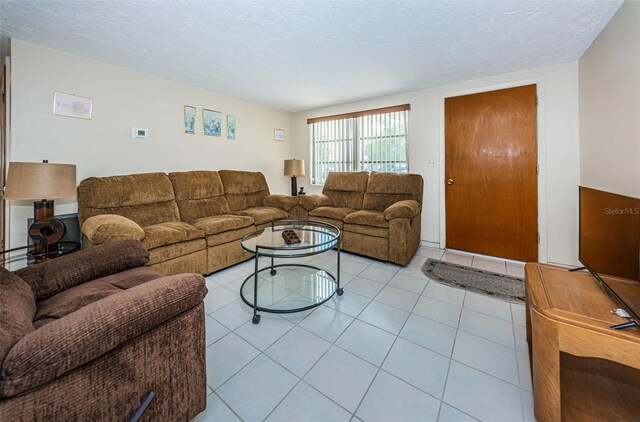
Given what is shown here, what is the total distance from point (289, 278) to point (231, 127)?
8.59ft

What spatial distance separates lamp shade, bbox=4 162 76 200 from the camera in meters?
1.85

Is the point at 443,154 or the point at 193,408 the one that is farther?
the point at 443,154

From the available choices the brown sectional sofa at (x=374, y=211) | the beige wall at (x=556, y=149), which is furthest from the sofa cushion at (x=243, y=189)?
the beige wall at (x=556, y=149)

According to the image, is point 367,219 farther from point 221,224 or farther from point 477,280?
point 221,224

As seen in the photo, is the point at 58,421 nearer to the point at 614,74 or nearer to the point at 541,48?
the point at 614,74

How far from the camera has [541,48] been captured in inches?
95.6

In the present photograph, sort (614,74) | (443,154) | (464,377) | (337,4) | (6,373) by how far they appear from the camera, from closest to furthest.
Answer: (6,373), (464,377), (337,4), (614,74), (443,154)

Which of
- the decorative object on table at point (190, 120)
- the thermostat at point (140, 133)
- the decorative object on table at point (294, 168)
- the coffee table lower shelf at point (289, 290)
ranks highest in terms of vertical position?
the decorative object on table at point (190, 120)

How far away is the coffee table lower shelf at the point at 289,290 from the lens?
1.99 m

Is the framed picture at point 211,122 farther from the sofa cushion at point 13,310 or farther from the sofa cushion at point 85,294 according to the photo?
the sofa cushion at point 13,310

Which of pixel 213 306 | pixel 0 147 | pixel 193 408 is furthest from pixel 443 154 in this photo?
pixel 0 147

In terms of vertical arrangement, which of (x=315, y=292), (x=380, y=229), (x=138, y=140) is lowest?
(x=315, y=292)

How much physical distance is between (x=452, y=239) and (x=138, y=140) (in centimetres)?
416

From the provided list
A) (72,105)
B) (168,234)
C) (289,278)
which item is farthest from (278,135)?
(289,278)
